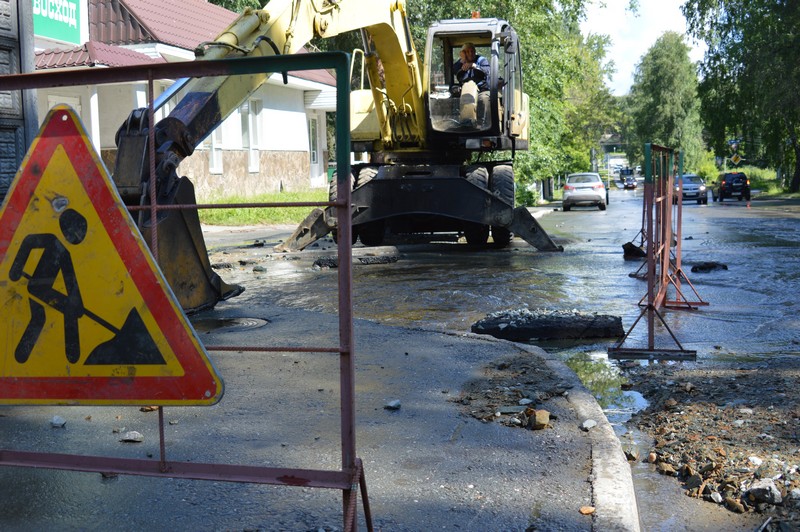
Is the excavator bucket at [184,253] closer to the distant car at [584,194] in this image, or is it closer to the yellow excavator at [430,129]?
the yellow excavator at [430,129]

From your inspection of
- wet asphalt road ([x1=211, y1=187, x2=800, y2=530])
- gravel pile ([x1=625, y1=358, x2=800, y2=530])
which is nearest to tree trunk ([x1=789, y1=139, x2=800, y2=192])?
wet asphalt road ([x1=211, y1=187, x2=800, y2=530])

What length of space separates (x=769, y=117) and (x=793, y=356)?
124ft

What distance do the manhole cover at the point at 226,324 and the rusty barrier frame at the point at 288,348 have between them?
4857mm

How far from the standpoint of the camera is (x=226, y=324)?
8562 millimetres

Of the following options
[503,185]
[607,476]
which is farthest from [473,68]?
[607,476]

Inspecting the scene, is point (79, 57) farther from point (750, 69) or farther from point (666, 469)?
point (750, 69)

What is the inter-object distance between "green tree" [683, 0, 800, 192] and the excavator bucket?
3645 centimetres

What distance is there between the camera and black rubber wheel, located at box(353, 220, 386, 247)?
1647 centimetres

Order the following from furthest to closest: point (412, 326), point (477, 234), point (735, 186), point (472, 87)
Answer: point (735, 186) < point (477, 234) < point (472, 87) < point (412, 326)

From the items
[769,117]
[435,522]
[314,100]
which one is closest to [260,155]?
[314,100]

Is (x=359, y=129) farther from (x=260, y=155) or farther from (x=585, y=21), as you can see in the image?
(x=585, y=21)

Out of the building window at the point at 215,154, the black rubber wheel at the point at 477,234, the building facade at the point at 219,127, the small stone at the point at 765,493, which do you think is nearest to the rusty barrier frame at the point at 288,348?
the small stone at the point at 765,493

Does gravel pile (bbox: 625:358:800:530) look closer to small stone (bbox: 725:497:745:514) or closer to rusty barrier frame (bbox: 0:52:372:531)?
small stone (bbox: 725:497:745:514)

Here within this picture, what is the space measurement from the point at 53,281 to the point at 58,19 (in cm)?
760
